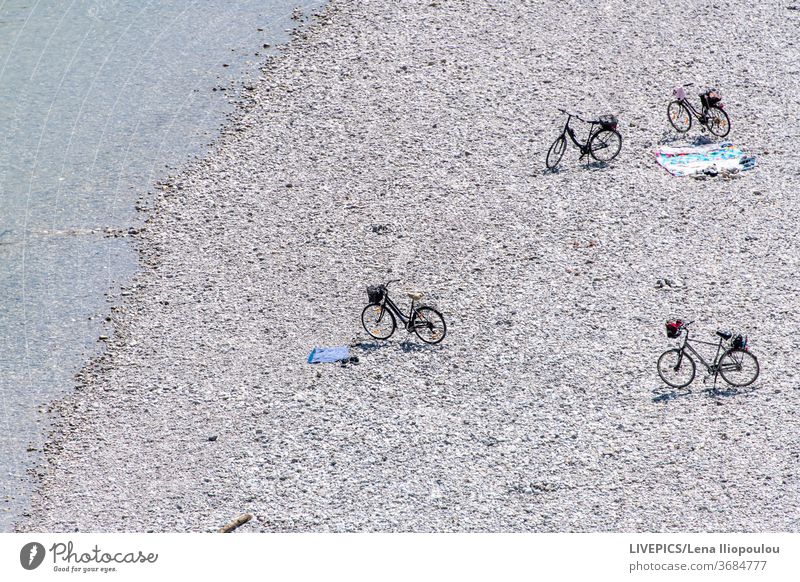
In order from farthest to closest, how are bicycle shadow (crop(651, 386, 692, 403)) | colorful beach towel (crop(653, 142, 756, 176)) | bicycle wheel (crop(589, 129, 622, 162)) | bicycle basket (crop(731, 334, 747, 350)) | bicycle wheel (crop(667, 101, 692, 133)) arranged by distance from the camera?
1. bicycle wheel (crop(667, 101, 692, 133))
2. bicycle wheel (crop(589, 129, 622, 162))
3. colorful beach towel (crop(653, 142, 756, 176))
4. bicycle shadow (crop(651, 386, 692, 403))
5. bicycle basket (crop(731, 334, 747, 350))

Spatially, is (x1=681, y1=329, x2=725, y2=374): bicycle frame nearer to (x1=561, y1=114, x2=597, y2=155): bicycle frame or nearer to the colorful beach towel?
the colorful beach towel

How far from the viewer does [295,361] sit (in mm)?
17625

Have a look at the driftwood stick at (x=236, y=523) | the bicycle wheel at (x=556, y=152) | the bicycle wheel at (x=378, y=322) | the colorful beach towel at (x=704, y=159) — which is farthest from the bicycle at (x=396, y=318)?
the colorful beach towel at (x=704, y=159)

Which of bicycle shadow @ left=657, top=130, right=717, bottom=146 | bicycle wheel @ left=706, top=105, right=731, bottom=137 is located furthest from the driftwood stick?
bicycle wheel @ left=706, top=105, right=731, bottom=137

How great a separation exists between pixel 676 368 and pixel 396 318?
470 cm

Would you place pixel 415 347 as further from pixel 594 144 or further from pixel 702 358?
pixel 594 144

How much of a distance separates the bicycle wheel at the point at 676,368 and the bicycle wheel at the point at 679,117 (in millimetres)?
7920

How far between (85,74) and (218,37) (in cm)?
363

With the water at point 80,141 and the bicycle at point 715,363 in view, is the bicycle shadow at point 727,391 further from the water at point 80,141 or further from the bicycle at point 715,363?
the water at point 80,141

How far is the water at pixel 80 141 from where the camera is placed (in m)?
18.8

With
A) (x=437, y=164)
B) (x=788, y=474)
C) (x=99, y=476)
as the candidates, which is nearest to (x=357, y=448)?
(x=99, y=476)

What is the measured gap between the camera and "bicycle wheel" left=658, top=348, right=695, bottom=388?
53.0ft

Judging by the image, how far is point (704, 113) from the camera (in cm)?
2239

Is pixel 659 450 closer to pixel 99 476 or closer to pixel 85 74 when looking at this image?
pixel 99 476
